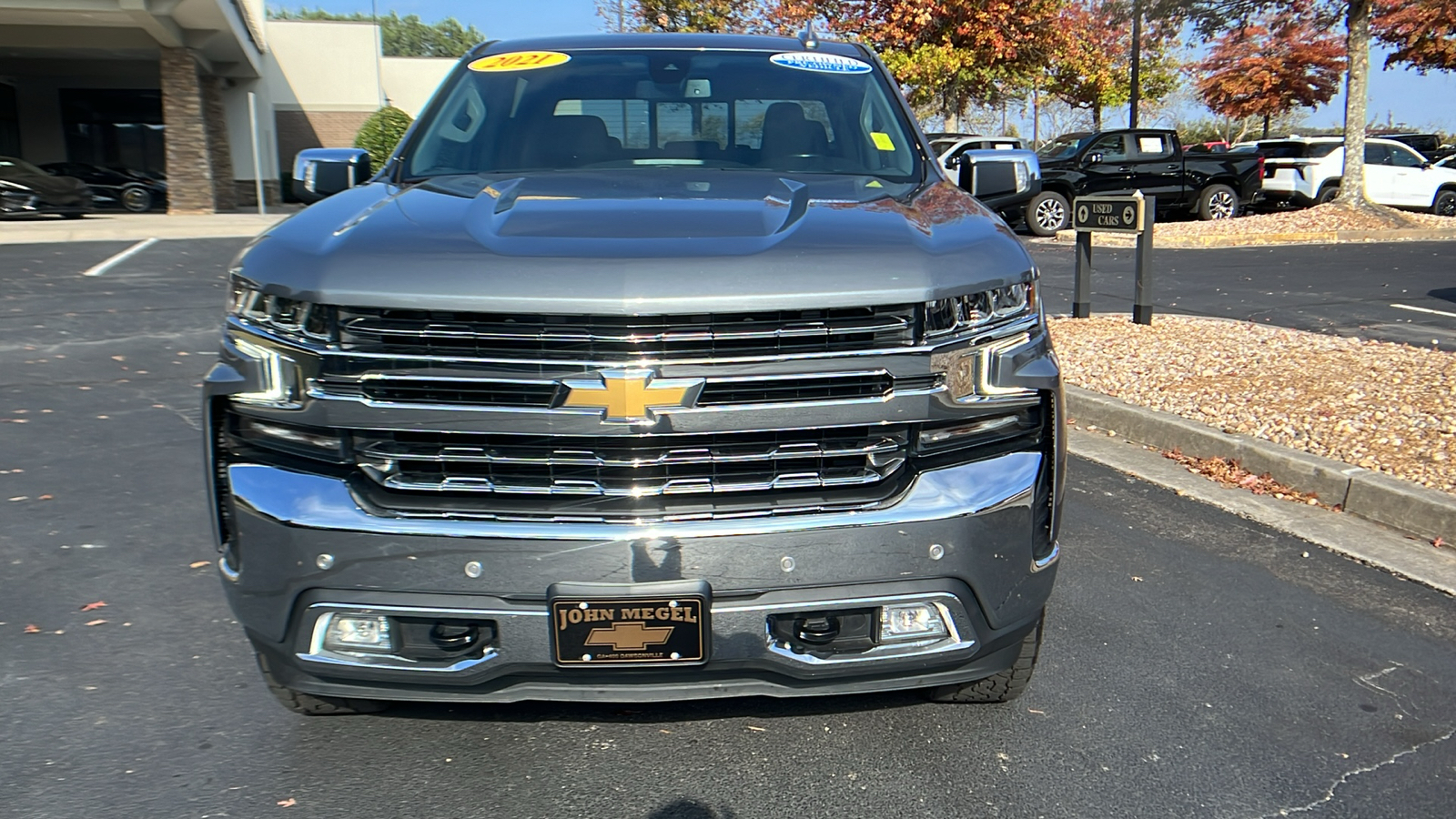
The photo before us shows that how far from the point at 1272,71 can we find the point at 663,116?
3797 centimetres

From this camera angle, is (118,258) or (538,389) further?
(118,258)

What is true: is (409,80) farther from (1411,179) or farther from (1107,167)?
(1411,179)

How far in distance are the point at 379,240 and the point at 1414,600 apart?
145 inches

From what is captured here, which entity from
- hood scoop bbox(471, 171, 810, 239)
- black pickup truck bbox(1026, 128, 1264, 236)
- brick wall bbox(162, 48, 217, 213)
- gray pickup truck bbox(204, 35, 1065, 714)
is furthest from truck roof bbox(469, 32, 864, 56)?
brick wall bbox(162, 48, 217, 213)

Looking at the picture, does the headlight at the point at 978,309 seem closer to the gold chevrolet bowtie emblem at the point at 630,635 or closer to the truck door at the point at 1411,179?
the gold chevrolet bowtie emblem at the point at 630,635

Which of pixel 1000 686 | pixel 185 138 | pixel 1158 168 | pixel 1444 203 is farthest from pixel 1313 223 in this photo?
pixel 185 138

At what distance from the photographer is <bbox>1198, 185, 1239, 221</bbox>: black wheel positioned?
20.6 m

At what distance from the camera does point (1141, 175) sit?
19875 millimetres

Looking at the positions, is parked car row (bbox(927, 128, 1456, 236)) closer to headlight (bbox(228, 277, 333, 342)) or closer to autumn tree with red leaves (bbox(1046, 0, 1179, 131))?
autumn tree with red leaves (bbox(1046, 0, 1179, 131))

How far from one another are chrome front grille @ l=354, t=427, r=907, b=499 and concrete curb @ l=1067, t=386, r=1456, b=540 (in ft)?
10.8

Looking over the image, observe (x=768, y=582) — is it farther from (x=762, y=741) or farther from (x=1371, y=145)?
(x=1371, y=145)

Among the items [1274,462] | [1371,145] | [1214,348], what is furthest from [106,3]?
[1371,145]

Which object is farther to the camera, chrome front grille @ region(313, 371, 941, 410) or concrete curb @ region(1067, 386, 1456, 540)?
concrete curb @ region(1067, 386, 1456, 540)

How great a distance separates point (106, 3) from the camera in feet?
71.6
